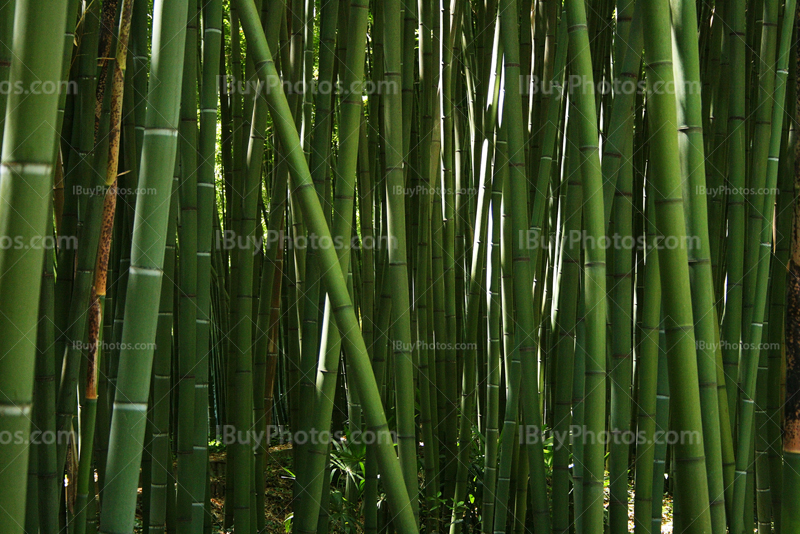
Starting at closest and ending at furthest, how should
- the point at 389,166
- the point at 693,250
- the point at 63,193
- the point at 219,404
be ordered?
1. the point at 693,250
2. the point at 389,166
3. the point at 63,193
4. the point at 219,404

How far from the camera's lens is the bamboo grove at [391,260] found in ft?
2.26

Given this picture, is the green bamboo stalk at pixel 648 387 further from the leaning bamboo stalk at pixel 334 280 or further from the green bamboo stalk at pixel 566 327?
the leaning bamboo stalk at pixel 334 280

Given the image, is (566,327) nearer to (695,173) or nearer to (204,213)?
(695,173)

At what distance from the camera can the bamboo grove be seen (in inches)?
27.1

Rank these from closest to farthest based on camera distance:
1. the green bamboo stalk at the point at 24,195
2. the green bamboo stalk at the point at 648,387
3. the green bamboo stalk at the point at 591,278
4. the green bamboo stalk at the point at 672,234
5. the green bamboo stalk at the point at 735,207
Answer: the green bamboo stalk at the point at 24,195, the green bamboo stalk at the point at 672,234, the green bamboo stalk at the point at 591,278, the green bamboo stalk at the point at 648,387, the green bamboo stalk at the point at 735,207

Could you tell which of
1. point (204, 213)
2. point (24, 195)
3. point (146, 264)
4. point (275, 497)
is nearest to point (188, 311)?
point (204, 213)

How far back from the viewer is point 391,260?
110 cm

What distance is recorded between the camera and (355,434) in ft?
6.16

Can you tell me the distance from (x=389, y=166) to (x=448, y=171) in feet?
4.25

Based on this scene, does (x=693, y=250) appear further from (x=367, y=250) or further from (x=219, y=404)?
(x=219, y=404)

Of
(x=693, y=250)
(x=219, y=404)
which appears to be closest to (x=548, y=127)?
(x=693, y=250)

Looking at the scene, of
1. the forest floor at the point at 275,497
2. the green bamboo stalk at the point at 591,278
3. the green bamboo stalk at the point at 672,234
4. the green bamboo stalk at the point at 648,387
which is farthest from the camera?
the forest floor at the point at 275,497

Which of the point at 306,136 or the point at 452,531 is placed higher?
the point at 306,136

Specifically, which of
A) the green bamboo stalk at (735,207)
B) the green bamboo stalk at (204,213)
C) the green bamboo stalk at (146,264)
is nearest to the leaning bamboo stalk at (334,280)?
the green bamboo stalk at (146,264)
